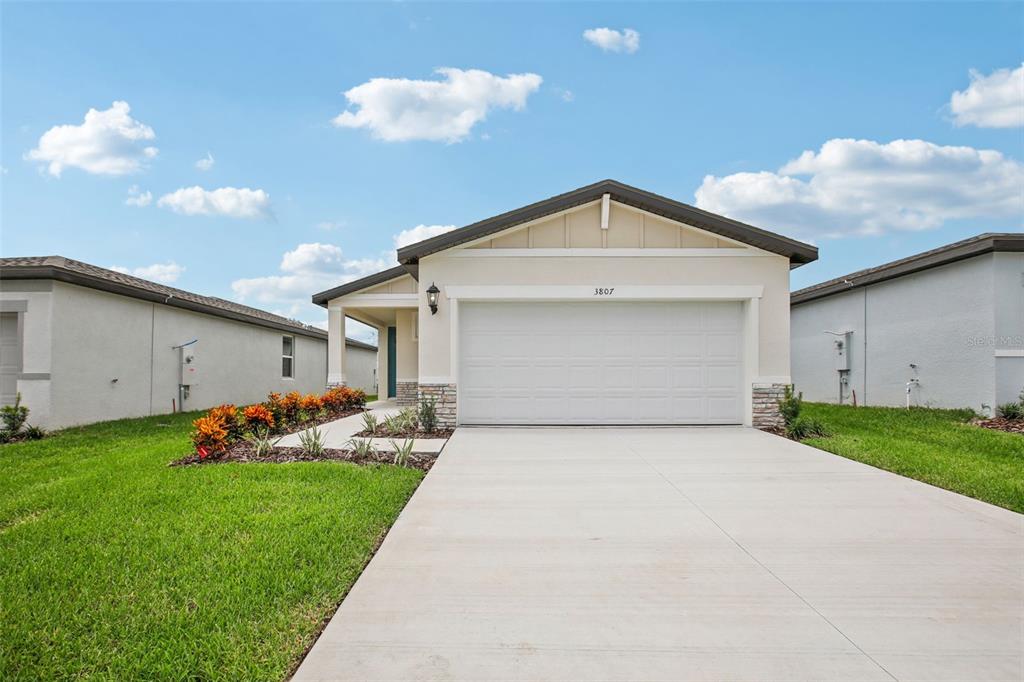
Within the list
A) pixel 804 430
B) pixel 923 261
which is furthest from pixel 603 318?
pixel 923 261

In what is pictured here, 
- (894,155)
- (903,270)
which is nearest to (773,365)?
(903,270)

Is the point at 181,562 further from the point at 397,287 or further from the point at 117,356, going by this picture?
the point at 397,287

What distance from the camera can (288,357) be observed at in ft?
67.4

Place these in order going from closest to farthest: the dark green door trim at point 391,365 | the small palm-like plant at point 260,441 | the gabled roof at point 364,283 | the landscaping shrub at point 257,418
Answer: the small palm-like plant at point 260,441 → the landscaping shrub at point 257,418 → the gabled roof at point 364,283 → the dark green door trim at point 391,365

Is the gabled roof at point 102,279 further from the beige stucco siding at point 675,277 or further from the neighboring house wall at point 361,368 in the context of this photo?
the neighboring house wall at point 361,368

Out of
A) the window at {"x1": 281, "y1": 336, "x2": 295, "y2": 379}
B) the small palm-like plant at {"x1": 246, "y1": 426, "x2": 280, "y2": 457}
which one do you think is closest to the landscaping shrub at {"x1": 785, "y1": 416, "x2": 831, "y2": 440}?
the small palm-like plant at {"x1": 246, "y1": 426, "x2": 280, "y2": 457}

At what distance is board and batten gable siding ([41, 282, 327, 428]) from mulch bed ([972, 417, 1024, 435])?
1690 centimetres

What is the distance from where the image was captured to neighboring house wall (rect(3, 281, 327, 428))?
10094mm

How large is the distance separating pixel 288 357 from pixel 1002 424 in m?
20.3

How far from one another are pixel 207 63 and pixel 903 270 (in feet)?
50.2

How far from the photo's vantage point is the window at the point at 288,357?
2019 cm

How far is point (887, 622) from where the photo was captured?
114 inches

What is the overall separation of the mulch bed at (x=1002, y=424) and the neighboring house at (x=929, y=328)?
0.63 metres

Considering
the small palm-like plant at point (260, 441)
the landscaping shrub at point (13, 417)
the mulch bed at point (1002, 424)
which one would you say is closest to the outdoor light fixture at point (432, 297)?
the small palm-like plant at point (260, 441)
